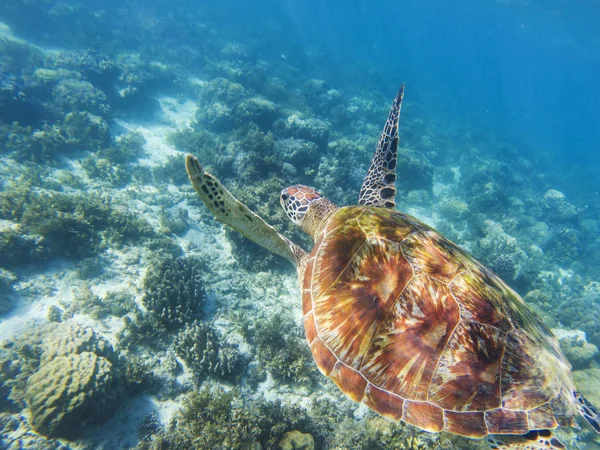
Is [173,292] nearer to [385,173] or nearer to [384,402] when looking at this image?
[384,402]

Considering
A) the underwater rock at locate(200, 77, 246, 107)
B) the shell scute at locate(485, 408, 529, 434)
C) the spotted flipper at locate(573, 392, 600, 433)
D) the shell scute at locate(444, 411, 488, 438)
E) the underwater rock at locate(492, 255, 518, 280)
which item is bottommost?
the shell scute at locate(444, 411, 488, 438)

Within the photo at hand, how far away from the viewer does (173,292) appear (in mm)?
4160

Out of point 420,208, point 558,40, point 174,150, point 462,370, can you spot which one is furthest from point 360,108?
point 558,40

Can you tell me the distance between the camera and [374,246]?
8.37 feet

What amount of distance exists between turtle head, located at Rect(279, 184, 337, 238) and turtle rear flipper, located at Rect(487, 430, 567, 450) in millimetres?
2609

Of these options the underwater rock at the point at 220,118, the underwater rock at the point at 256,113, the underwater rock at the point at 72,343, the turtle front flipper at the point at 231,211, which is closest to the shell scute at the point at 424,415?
the turtle front flipper at the point at 231,211

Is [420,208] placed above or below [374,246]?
above

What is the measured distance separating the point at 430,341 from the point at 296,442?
209 cm

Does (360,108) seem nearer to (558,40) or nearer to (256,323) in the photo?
(256,323)

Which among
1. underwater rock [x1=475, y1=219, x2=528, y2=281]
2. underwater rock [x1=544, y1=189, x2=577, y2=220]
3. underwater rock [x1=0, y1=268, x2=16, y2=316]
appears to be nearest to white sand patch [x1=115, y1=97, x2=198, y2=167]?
underwater rock [x1=0, y1=268, x2=16, y2=316]

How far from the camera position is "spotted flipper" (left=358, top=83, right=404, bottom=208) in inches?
162

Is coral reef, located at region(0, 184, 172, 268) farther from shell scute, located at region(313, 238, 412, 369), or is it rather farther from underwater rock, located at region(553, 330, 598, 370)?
underwater rock, located at region(553, 330, 598, 370)

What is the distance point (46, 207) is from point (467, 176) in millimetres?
18097

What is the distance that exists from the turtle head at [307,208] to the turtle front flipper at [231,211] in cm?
49
